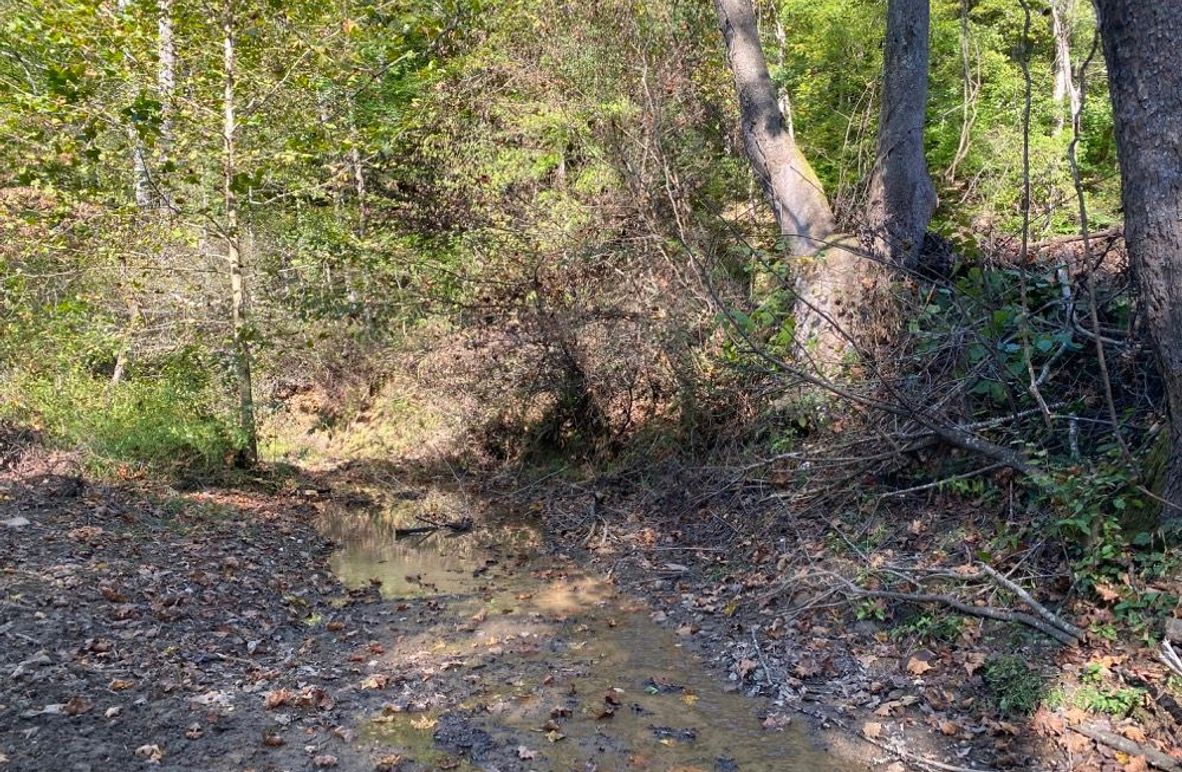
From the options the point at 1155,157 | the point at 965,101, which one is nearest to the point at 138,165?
the point at 965,101

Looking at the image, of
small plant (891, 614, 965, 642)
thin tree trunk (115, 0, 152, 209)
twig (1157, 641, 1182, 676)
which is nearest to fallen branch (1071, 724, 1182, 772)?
twig (1157, 641, 1182, 676)

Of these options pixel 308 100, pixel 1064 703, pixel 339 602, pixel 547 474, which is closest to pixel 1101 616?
pixel 1064 703

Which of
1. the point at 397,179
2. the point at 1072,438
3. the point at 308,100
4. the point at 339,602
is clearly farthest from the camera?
the point at 397,179

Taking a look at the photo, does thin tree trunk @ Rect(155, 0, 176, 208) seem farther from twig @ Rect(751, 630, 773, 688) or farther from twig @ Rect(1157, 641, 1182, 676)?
twig @ Rect(1157, 641, 1182, 676)

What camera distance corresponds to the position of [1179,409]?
470cm

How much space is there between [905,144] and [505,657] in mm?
6881

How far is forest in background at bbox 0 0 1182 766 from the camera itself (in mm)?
6746

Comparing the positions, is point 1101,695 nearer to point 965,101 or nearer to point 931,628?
point 931,628

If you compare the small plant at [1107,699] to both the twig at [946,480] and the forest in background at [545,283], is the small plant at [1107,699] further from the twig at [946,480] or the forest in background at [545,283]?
the twig at [946,480]

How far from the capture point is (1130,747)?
408cm

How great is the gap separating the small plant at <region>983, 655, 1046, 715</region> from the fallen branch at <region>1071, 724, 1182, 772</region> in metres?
0.28

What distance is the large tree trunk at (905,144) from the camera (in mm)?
9266

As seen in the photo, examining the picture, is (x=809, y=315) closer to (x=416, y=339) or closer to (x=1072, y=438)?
(x=1072, y=438)

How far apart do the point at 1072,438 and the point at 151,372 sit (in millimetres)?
11415
